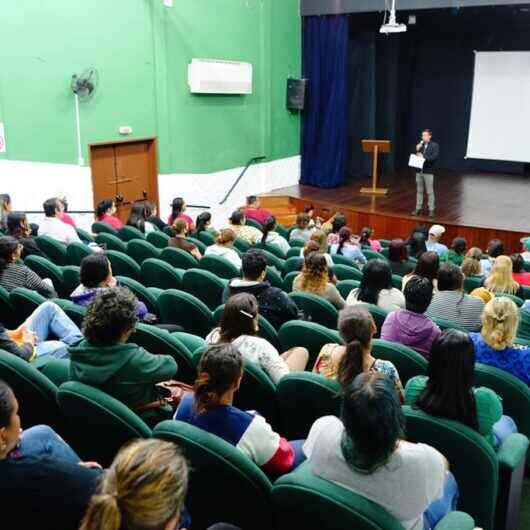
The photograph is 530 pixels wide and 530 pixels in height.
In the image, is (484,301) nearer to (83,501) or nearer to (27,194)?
(83,501)

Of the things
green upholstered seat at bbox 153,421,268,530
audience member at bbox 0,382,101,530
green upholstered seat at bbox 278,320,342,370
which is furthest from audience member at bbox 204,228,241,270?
audience member at bbox 0,382,101,530

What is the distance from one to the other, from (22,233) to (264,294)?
2452 millimetres

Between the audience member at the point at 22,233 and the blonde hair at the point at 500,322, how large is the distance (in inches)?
132

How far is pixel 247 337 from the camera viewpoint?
2.61m

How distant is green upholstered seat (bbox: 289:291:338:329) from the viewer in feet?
12.2

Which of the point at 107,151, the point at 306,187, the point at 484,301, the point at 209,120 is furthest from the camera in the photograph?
the point at 306,187

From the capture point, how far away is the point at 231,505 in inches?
69.9

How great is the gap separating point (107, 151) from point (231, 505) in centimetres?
737

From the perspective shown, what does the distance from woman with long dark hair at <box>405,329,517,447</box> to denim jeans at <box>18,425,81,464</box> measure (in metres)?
1.16

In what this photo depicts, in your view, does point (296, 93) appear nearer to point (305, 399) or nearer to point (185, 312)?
point (185, 312)

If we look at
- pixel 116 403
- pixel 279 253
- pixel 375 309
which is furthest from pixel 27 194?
pixel 116 403

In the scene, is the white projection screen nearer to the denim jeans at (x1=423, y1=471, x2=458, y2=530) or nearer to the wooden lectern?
the wooden lectern

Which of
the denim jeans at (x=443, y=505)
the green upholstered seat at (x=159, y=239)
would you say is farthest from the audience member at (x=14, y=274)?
the denim jeans at (x=443, y=505)

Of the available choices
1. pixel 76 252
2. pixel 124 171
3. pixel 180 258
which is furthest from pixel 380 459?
pixel 124 171
